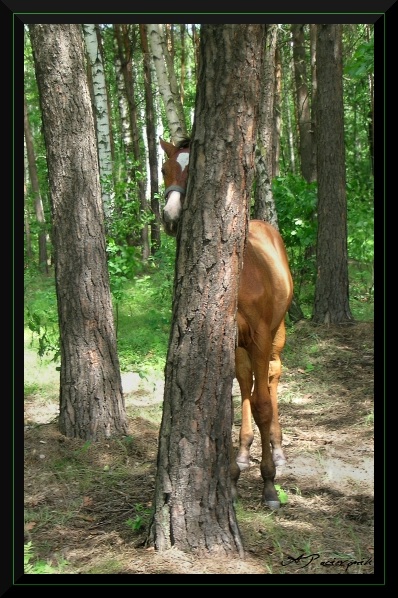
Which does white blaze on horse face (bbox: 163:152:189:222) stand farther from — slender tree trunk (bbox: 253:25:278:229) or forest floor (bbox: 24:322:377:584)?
slender tree trunk (bbox: 253:25:278:229)

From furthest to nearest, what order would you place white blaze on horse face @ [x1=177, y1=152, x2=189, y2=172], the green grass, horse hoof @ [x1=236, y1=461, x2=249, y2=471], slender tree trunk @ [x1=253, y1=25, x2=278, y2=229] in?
slender tree trunk @ [x1=253, y1=25, x2=278, y2=229] < the green grass < horse hoof @ [x1=236, y1=461, x2=249, y2=471] < white blaze on horse face @ [x1=177, y1=152, x2=189, y2=172]

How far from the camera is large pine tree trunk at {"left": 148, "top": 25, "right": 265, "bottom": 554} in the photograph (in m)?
3.50

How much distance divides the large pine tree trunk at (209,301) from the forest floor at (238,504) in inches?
10.7

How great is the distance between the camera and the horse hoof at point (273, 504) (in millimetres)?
4777

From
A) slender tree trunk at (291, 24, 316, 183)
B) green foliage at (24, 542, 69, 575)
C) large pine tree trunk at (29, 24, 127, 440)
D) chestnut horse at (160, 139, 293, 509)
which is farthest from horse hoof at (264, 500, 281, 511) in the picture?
slender tree trunk at (291, 24, 316, 183)

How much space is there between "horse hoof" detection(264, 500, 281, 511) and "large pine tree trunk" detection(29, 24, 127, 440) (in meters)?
1.79

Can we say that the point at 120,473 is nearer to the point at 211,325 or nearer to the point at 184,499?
the point at 184,499

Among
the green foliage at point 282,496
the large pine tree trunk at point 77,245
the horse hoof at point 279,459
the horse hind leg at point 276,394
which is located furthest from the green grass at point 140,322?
the green foliage at point 282,496

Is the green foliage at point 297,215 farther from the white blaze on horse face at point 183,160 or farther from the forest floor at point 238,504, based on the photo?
the white blaze on horse face at point 183,160

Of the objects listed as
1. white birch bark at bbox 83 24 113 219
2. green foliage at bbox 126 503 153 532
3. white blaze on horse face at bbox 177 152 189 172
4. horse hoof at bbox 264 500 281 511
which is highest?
white birch bark at bbox 83 24 113 219

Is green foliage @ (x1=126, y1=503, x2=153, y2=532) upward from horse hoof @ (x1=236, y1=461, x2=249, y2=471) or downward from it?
downward

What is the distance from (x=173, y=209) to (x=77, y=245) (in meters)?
2.18

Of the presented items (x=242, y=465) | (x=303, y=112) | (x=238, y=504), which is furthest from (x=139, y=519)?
(x=303, y=112)
